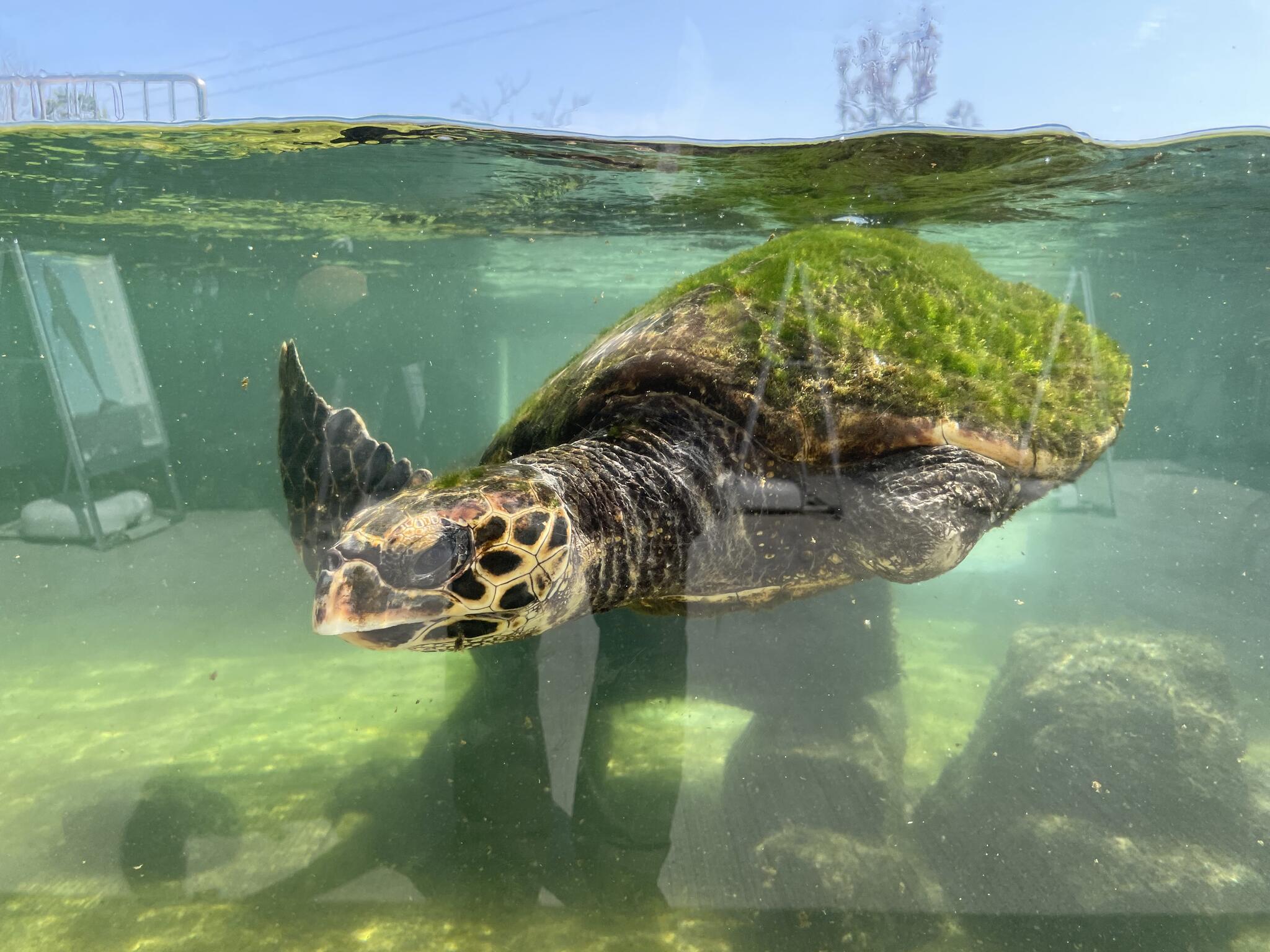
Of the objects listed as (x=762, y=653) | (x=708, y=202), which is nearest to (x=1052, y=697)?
(x=762, y=653)

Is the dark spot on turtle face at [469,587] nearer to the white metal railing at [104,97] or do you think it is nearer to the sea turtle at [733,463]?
the sea turtle at [733,463]

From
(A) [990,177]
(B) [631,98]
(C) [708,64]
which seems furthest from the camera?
(A) [990,177]

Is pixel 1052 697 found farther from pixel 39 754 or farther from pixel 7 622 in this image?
pixel 7 622

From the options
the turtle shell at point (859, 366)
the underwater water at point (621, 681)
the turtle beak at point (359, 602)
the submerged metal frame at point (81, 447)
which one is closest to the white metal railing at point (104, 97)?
the underwater water at point (621, 681)

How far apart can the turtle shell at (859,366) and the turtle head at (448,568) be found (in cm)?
155

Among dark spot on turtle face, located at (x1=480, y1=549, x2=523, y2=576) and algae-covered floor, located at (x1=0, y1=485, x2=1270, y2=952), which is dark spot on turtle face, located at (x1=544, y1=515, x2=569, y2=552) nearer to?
dark spot on turtle face, located at (x1=480, y1=549, x2=523, y2=576)

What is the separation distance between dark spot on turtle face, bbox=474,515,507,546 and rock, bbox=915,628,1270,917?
3.47 metres

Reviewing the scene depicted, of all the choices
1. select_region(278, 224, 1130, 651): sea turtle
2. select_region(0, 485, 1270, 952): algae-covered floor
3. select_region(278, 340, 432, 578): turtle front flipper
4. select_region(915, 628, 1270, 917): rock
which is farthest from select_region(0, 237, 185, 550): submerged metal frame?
select_region(915, 628, 1270, 917): rock

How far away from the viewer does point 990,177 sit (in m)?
9.17

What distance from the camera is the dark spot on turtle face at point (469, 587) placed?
2.46 meters

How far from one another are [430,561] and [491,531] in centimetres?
26

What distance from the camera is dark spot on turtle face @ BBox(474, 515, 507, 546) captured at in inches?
98.3

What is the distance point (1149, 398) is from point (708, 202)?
2205cm

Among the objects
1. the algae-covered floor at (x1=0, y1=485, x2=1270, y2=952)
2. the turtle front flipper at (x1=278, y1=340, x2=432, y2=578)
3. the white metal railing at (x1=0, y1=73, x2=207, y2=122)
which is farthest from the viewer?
the white metal railing at (x1=0, y1=73, x2=207, y2=122)
